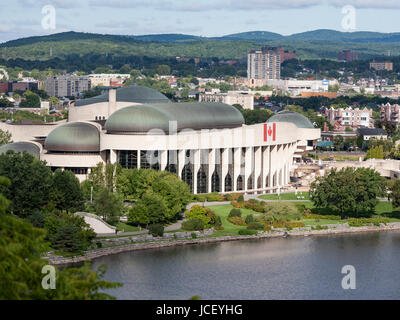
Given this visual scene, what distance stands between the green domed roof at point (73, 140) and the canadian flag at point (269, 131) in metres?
15.5

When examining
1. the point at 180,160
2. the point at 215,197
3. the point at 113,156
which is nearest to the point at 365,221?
the point at 215,197

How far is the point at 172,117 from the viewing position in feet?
283

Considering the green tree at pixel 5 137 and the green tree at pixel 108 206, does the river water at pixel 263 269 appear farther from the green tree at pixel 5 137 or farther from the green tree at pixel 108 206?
the green tree at pixel 5 137

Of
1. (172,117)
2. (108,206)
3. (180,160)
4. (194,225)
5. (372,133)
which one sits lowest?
(372,133)

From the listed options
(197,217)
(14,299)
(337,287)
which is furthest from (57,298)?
(197,217)

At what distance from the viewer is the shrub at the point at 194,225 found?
67.9 meters

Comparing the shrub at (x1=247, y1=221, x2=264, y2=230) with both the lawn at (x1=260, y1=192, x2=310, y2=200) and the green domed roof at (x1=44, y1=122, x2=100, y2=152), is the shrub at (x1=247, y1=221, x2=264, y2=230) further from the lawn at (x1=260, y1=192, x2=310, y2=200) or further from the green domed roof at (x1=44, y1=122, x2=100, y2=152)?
the green domed roof at (x1=44, y1=122, x2=100, y2=152)

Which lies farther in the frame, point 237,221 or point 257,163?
point 257,163

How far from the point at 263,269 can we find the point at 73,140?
1214 inches

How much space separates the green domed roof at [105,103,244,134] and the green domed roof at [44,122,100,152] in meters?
1.58

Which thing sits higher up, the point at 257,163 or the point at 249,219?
the point at 257,163

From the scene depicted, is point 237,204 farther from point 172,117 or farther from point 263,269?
point 263,269

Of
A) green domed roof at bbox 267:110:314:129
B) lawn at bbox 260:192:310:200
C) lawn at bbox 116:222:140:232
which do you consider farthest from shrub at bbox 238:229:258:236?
green domed roof at bbox 267:110:314:129
